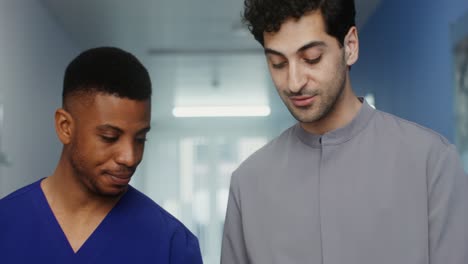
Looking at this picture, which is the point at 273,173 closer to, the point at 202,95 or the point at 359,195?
the point at 359,195

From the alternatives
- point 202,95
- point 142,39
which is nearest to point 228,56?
point 142,39

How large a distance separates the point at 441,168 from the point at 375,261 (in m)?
0.20

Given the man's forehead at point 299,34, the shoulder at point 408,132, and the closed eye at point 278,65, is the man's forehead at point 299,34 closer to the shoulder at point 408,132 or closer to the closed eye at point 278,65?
the closed eye at point 278,65

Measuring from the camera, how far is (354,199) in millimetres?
1177

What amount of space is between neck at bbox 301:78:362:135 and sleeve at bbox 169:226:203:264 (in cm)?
33

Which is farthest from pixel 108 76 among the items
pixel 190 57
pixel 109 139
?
pixel 190 57

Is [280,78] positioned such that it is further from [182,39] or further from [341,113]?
[182,39]

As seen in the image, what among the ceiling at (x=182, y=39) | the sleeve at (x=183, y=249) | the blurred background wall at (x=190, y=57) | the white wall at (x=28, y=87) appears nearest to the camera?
the sleeve at (x=183, y=249)

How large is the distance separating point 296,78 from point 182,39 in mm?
3482

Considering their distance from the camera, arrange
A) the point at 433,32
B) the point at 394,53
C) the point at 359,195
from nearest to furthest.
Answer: the point at 359,195 → the point at 433,32 → the point at 394,53

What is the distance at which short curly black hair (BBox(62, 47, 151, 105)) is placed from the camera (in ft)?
3.83

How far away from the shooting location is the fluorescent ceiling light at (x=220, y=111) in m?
7.12

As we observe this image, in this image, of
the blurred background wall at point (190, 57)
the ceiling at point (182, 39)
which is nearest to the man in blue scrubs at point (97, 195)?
the blurred background wall at point (190, 57)

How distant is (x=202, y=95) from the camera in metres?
6.45
